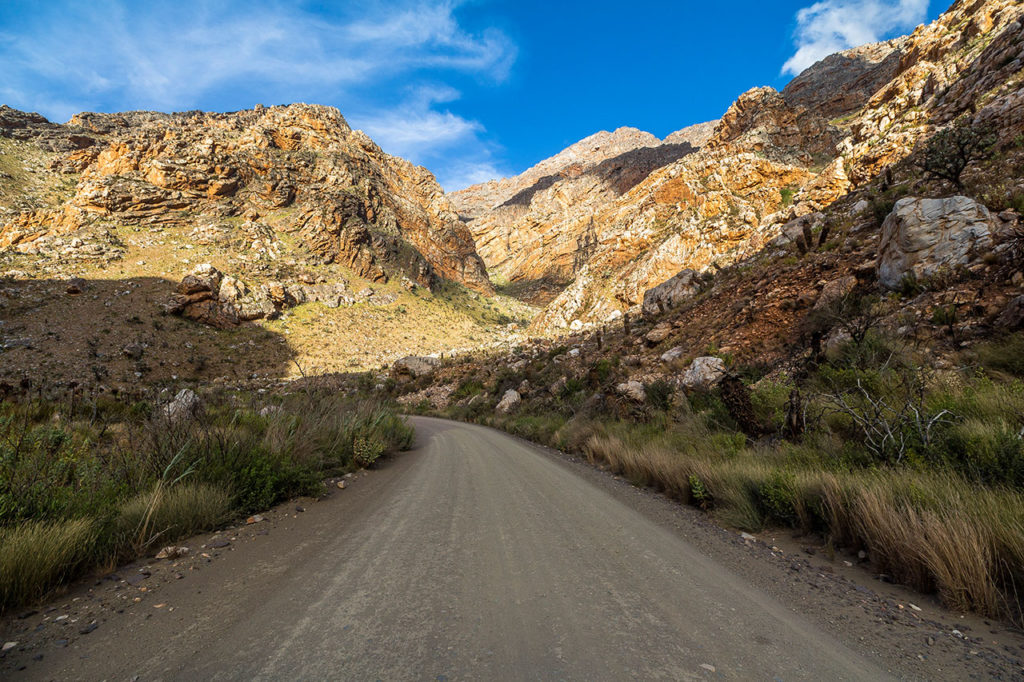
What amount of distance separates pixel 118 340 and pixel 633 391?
123ft

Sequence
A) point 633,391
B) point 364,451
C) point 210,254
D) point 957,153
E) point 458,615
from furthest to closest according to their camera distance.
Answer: point 210,254 < point 633,391 < point 957,153 < point 364,451 < point 458,615

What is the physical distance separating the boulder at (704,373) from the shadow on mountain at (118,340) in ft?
98.3

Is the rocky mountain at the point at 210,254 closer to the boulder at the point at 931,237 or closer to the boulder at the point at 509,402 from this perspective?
the boulder at the point at 509,402

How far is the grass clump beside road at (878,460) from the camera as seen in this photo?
7.91 feet

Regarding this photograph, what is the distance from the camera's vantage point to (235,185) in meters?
50.9

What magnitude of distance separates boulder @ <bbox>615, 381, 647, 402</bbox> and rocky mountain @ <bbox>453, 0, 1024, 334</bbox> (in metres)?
8.19

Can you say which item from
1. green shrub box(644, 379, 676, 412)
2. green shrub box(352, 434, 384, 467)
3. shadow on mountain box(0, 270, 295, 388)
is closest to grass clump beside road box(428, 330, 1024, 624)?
green shrub box(644, 379, 676, 412)

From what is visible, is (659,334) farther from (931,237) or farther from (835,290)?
(931,237)

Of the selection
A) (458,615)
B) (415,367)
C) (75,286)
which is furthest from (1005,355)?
(75,286)

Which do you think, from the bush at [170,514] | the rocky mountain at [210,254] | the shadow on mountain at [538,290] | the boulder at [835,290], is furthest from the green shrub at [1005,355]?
the shadow on mountain at [538,290]

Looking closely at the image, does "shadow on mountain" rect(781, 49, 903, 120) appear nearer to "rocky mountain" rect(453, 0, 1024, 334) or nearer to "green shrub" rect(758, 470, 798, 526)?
"rocky mountain" rect(453, 0, 1024, 334)

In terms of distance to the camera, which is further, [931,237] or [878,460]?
[931,237]

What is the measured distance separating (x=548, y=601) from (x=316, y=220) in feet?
199

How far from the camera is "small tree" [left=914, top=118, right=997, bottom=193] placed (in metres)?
8.96
